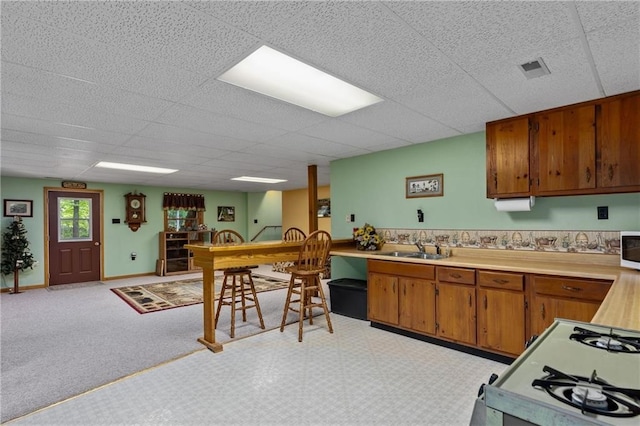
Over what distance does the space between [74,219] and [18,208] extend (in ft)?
3.18

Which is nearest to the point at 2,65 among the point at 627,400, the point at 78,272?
the point at 627,400

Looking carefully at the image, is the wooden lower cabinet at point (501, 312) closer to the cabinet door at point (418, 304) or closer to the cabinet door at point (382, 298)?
the cabinet door at point (418, 304)

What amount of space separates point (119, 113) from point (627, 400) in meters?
3.58

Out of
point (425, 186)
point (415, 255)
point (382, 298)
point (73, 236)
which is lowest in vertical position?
point (382, 298)

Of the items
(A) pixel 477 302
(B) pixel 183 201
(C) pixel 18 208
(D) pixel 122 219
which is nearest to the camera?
(A) pixel 477 302

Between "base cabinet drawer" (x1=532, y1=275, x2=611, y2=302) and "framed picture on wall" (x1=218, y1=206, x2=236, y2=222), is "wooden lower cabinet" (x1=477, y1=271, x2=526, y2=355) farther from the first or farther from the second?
"framed picture on wall" (x1=218, y1=206, x2=236, y2=222)

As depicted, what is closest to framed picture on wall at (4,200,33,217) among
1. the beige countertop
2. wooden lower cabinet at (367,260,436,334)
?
the beige countertop

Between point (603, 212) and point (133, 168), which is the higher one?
point (133, 168)

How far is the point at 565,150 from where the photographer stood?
9.79 feet

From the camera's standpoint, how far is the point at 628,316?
1.59 meters

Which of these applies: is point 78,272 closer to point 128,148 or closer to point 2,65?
point 128,148

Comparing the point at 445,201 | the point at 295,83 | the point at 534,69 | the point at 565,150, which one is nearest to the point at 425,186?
the point at 445,201

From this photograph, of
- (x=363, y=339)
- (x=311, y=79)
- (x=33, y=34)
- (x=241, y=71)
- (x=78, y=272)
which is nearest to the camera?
(x=33, y=34)

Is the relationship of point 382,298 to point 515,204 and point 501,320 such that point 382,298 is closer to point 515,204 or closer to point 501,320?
point 501,320
